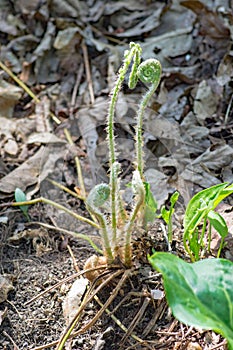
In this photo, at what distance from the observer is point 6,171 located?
221cm

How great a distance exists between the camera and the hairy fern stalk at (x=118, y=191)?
58.1 inches

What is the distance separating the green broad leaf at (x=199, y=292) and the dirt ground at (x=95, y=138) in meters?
0.28

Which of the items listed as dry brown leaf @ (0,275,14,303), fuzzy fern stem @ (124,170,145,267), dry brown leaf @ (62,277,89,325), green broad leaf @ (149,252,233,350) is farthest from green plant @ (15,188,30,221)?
green broad leaf @ (149,252,233,350)

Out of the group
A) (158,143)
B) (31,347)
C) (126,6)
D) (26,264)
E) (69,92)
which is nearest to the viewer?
(31,347)

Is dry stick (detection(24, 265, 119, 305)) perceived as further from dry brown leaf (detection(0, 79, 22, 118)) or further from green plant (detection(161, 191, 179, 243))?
dry brown leaf (detection(0, 79, 22, 118))

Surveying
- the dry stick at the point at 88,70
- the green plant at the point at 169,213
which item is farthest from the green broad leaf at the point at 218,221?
the dry stick at the point at 88,70

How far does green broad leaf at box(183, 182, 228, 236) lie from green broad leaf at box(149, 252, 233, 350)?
27 centimetres

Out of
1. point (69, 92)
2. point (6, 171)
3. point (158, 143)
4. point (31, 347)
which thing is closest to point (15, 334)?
point (31, 347)

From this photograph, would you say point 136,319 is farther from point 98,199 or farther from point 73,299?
point 98,199

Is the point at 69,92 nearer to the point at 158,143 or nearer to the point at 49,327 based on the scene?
the point at 158,143

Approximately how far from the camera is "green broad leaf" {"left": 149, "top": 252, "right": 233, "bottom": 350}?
3.77ft

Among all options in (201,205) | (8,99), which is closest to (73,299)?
(201,205)

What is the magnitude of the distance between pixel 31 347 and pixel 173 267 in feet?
1.95

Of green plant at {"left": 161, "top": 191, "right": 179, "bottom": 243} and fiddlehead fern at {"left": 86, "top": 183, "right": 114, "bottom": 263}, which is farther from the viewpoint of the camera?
green plant at {"left": 161, "top": 191, "right": 179, "bottom": 243}
